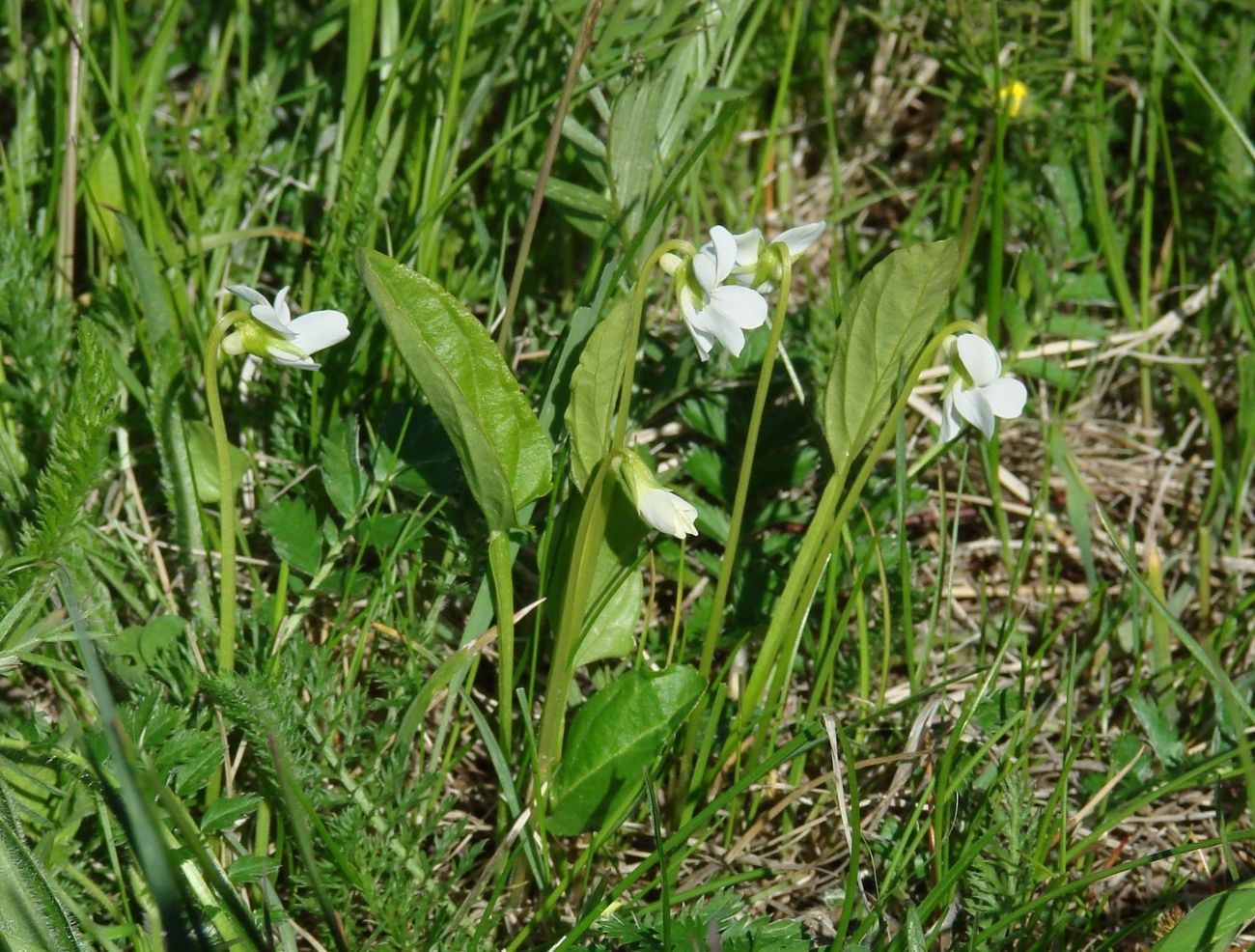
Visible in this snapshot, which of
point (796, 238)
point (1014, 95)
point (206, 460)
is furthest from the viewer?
point (1014, 95)

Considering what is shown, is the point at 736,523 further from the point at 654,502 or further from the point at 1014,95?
the point at 1014,95

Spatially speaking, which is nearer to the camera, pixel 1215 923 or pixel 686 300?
pixel 1215 923

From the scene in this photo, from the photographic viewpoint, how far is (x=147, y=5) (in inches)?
90.9

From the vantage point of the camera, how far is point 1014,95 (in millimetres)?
2166

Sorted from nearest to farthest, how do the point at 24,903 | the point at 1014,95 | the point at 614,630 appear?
the point at 24,903
the point at 614,630
the point at 1014,95

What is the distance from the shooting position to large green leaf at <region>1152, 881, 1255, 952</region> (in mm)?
1203

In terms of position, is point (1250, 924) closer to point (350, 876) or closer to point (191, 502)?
point (350, 876)

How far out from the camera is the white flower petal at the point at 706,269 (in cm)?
125

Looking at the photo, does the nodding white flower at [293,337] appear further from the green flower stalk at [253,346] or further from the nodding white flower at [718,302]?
the nodding white flower at [718,302]

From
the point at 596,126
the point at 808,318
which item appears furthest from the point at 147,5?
the point at 808,318

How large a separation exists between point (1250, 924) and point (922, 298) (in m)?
0.86

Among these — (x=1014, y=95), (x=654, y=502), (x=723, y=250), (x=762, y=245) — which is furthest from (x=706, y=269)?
(x=1014, y=95)

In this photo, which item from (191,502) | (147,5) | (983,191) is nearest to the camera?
(191,502)

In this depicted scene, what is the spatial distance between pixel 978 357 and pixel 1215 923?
62 cm
